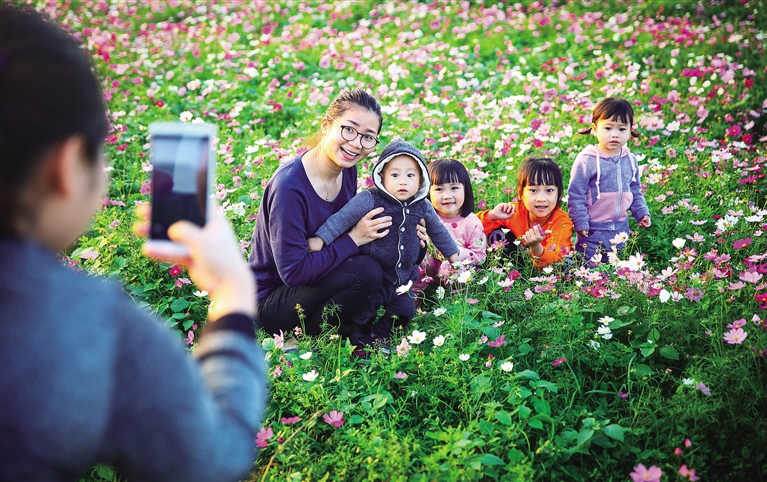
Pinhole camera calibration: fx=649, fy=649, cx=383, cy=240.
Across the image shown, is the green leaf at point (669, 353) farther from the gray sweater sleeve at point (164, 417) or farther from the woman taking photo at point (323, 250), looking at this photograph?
the gray sweater sleeve at point (164, 417)

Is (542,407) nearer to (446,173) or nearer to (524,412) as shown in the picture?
(524,412)

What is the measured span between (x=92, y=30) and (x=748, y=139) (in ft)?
23.8

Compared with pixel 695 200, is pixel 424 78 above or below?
above

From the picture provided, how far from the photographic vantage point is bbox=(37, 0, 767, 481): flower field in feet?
6.88

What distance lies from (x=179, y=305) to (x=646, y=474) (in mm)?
2095

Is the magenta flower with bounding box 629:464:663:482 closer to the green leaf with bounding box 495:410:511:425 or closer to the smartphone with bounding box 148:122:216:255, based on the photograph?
the green leaf with bounding box 495:410:511:425

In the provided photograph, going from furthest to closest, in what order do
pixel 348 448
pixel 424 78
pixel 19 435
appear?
pixel 424 78 → pixel 348 448 → pixel 19 435

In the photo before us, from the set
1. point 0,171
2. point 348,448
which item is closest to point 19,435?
point 0,171

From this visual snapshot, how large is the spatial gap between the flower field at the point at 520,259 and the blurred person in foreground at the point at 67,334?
116 cm

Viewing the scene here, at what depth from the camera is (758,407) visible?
2170 mm

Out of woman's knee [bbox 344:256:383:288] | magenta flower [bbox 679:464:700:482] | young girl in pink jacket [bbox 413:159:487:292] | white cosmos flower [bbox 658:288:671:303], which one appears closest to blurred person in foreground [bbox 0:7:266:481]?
magenta flower [bbox 679:464:700:482]

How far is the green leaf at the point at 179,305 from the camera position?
9.84ft

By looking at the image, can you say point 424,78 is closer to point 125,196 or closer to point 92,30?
point 125,196

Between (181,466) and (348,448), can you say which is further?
(348,448)
